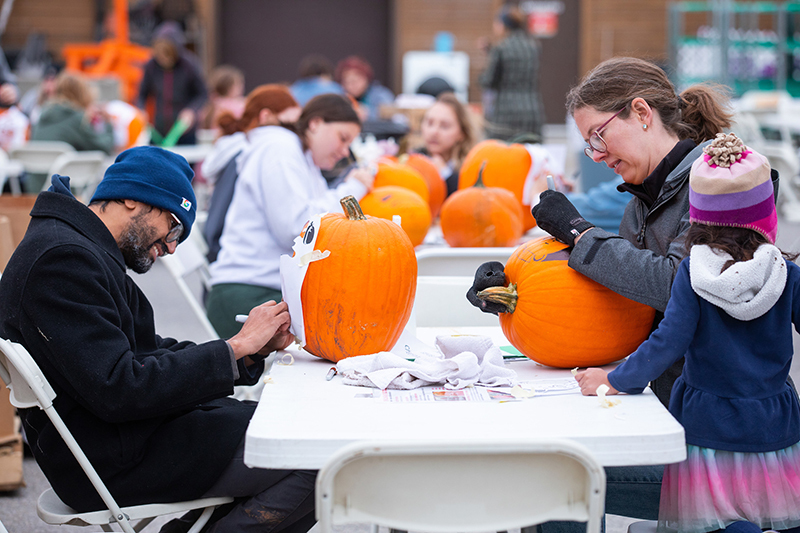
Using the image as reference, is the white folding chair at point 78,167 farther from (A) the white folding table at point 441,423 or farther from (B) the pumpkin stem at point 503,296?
(A) the white folding table at point 441,423

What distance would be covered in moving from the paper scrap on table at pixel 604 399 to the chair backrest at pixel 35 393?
1.02m

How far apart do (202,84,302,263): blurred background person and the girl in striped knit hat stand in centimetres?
227

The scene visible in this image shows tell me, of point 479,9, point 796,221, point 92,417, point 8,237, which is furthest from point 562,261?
point 479,9

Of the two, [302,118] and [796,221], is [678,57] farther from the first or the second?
[302,118]

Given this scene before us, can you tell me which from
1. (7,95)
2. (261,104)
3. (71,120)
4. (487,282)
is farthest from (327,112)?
(7,95)

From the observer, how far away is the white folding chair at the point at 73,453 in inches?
60.3

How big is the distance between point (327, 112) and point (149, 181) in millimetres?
1546

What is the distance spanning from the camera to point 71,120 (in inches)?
273

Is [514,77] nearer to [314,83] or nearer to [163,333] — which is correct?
[314,83]

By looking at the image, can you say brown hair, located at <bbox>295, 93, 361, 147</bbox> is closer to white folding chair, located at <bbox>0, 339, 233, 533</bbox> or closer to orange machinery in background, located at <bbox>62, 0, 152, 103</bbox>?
white folding chair, located at <bbox>0, 339, 233, 533</bbox>

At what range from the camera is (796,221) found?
7383 mm

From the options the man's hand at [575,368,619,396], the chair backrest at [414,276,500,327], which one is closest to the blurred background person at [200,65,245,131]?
the chair backrest at [414,276,500,327]

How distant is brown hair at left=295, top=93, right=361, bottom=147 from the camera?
330 cm

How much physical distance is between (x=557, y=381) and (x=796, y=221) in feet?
21.7
